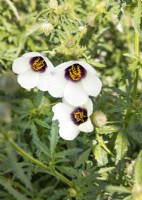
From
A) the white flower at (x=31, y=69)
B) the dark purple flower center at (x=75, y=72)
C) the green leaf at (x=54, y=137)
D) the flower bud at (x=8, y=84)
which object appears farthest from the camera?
the white flower at (x=31, y=69)

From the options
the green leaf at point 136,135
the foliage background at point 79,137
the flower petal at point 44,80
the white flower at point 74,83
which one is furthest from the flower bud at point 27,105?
the green leaf at point 136,135

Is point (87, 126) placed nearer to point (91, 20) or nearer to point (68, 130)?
point (68, 130)

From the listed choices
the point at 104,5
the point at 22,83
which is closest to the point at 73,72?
the point at 22,83

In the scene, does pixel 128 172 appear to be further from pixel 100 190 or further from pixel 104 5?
pixel 104 5

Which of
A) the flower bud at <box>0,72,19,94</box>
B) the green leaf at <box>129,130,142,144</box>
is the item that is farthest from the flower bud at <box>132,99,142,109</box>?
the flower bud at <box>0,72,19,94</box>

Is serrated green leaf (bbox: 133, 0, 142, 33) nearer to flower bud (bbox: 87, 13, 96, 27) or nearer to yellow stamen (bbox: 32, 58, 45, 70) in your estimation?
flower bud (bbox: 87, 13, 96, 27)

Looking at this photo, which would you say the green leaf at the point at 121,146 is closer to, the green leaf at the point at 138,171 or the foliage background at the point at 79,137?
the foliage background at the point at 79,137
